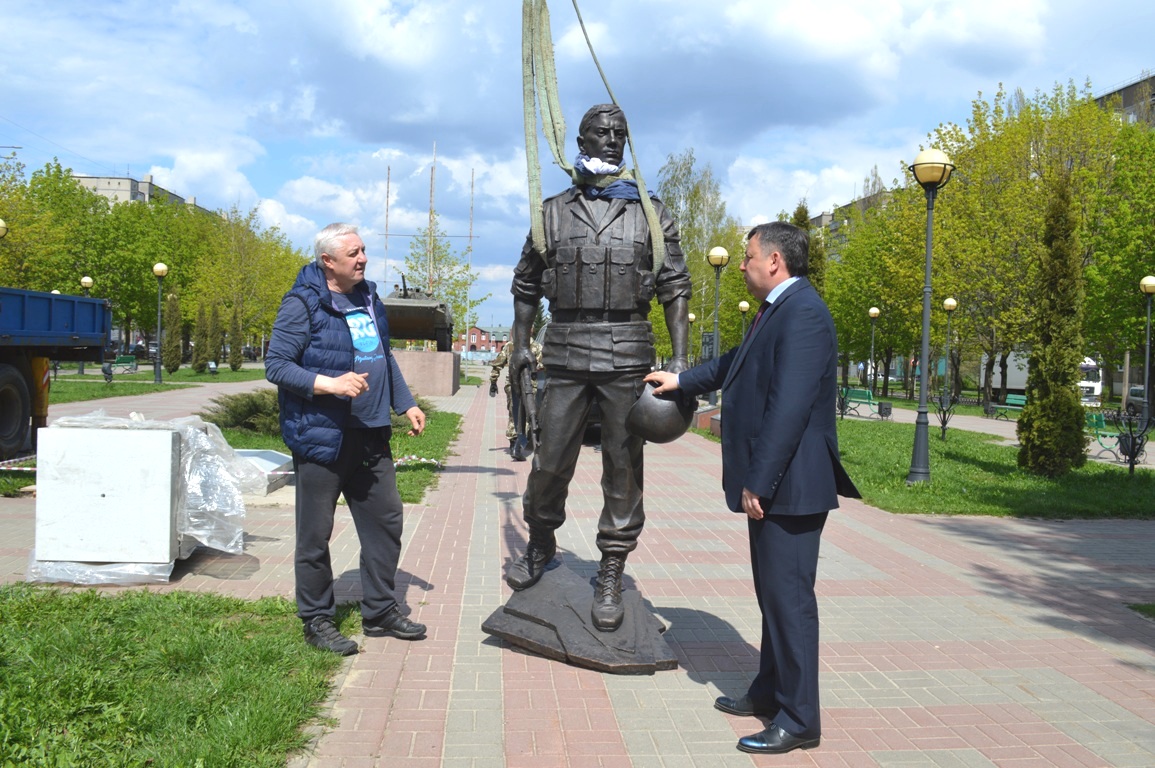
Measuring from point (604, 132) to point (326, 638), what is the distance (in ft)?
9.32

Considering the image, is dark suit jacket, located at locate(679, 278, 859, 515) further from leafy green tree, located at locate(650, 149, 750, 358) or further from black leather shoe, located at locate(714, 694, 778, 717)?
leafy green tree, located at locate(650, 149, 750, 358)

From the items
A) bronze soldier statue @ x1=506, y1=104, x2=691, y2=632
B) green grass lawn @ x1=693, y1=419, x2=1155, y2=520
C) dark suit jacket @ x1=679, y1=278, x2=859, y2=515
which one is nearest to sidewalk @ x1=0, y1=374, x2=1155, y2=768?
bronze soldier statue @ x1=506, y1=104, x2=691, y2=632

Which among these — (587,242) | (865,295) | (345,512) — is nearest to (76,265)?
(865,295)

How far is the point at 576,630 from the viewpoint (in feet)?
13.8

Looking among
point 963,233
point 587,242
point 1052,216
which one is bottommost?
point 587,242

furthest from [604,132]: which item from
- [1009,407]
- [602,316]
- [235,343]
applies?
[235,343]

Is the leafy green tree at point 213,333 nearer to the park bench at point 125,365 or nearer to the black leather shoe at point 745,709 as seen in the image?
the park bench at point 125,365

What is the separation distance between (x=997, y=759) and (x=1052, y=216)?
10925 mm

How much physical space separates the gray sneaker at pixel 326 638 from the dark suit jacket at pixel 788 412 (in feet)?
6.64

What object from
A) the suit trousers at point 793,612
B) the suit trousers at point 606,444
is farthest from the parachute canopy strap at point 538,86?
the suit trousers at point 793,612

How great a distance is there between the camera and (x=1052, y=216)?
39.9ft

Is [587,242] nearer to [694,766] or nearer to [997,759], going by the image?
[694,766]

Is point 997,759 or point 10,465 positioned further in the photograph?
point 10,465

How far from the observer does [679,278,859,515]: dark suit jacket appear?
10.6ft
